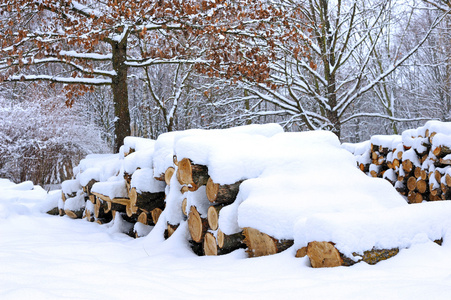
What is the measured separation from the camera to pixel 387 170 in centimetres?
695

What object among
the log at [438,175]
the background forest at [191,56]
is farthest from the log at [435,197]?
the background forest at [191,56]

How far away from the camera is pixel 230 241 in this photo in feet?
10.1

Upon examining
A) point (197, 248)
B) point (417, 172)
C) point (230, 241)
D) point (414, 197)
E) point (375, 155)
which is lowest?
point (414, 197)

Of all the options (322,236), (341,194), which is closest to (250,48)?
(341,194)

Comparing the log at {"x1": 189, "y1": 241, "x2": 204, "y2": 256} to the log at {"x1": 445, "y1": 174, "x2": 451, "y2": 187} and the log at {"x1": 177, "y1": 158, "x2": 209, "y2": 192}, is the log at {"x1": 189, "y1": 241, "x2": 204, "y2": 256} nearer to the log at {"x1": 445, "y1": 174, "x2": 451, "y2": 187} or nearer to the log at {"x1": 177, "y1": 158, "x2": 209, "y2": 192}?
the log at {"x1": 177, "y1": 158, "x2": 209, "y2": 192}

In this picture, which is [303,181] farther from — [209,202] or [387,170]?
[387,170]

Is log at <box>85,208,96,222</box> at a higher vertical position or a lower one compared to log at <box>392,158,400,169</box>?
lower

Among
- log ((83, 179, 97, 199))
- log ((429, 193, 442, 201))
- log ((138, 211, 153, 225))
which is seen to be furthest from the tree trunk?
log ((429, 193, 442, 201))

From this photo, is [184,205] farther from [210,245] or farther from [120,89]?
[120,89]

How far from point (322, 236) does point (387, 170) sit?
17.2 feet

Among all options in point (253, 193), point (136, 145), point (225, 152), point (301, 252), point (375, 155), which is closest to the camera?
point (301, 252)

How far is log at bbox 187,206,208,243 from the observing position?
11.3 ft

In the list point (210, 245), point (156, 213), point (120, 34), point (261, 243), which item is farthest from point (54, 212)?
point (261, 243)

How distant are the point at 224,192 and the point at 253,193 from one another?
35cm
